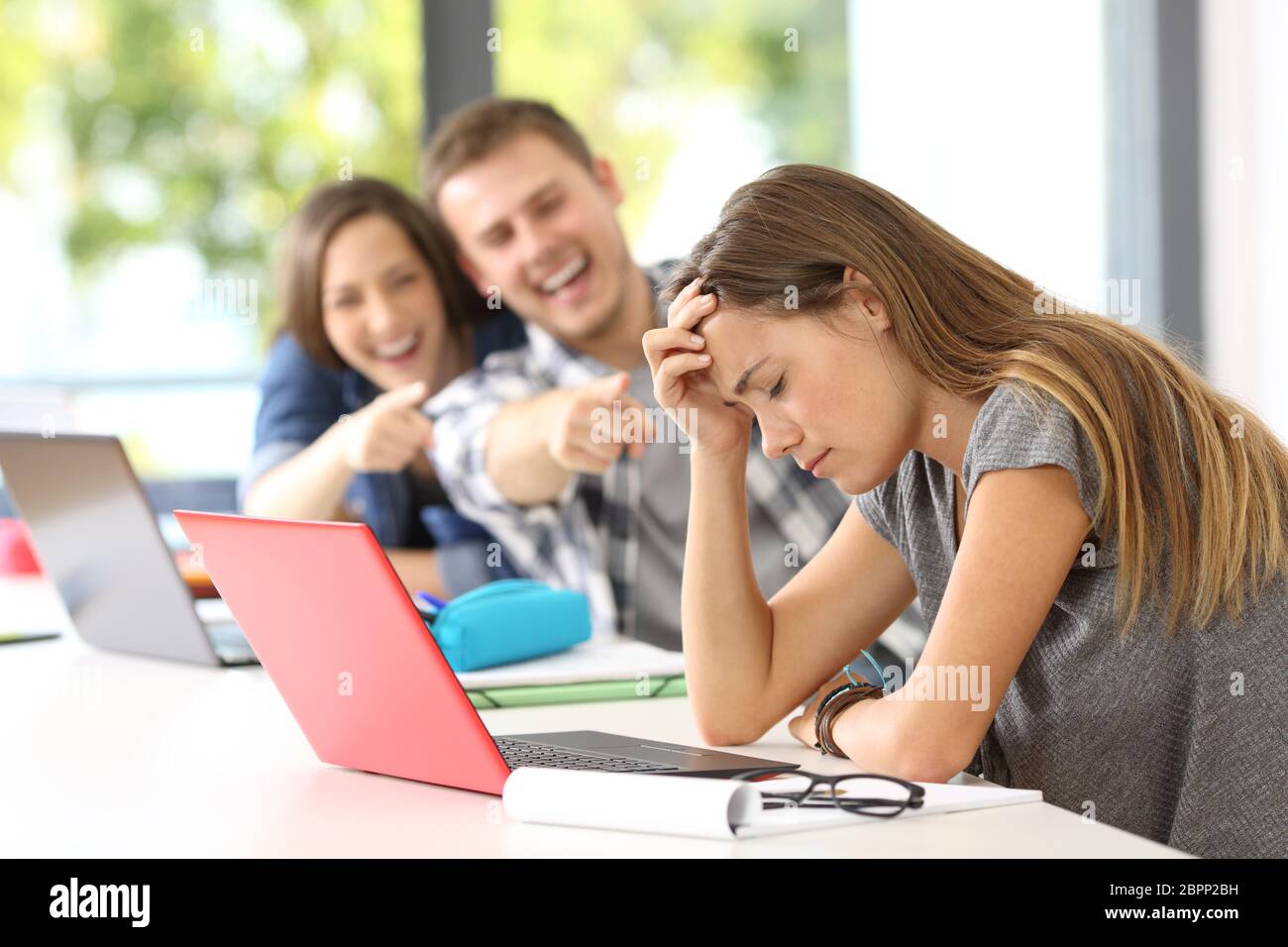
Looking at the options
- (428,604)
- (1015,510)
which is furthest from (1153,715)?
(428,604)

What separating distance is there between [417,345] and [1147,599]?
159 cm

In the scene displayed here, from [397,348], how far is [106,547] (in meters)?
0.93

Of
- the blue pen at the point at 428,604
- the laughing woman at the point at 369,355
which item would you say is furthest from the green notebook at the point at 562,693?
the laughing woman at the point at 369,355

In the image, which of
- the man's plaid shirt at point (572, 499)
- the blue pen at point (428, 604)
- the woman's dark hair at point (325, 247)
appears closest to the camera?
the blue pen at point (428, 604)

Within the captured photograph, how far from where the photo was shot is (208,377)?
3.60 metres

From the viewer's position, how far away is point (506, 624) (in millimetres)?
1373

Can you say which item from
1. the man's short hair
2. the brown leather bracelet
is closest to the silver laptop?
the brown leather bracelet

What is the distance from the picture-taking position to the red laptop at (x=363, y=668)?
85 cm

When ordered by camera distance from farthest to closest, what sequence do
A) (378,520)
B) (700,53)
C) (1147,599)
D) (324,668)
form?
1. (700,53)
2. (378,520)
3. (1147,599)
4. (324,668)

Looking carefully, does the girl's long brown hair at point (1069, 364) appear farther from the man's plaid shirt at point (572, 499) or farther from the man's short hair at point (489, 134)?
the man's short hair at point (489, 134)

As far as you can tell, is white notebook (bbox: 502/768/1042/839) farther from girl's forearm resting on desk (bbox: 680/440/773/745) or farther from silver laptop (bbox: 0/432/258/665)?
silver laptop (bbox: 0/432/258/665)
